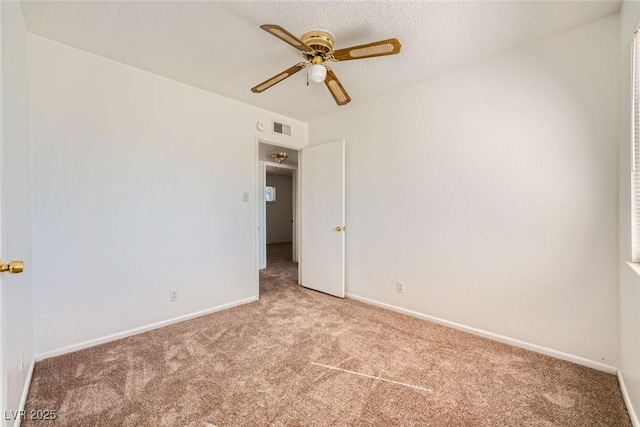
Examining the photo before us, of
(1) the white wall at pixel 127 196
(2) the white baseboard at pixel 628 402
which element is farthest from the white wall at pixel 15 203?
(2) the white baseboard at pixel 628 402

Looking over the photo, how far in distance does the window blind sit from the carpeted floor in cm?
99

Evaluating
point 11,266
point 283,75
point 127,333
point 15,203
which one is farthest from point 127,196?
point 283,75

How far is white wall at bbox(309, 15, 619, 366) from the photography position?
1.92 metres

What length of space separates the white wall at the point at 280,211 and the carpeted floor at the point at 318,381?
607 cm

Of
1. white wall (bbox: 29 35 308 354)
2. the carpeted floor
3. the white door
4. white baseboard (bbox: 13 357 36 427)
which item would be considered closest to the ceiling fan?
white wall (bbox: 29 35 308 354)

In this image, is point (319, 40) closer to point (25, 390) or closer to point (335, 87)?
point (335, 87)

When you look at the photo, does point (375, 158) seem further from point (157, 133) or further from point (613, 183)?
point (157, 133)

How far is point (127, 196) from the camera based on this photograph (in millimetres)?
2465

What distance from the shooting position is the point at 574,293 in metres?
2.01

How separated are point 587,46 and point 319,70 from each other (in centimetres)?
195

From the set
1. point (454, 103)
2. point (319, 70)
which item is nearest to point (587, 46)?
point (454, 103)

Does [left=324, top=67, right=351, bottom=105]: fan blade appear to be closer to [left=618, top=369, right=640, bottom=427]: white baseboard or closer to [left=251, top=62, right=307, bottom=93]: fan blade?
[left=251, top=62, right=307, bottom=93]: fan blade

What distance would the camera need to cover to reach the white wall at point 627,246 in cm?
145

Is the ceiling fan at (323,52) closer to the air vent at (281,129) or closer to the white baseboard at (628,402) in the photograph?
the air vent at (281,129)
